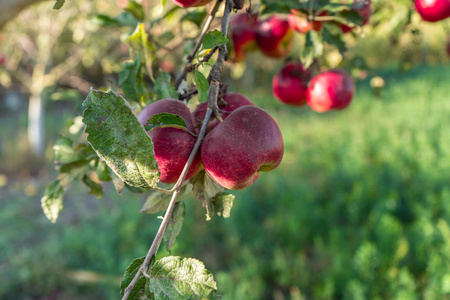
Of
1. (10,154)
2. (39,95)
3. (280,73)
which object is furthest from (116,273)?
(10,154)

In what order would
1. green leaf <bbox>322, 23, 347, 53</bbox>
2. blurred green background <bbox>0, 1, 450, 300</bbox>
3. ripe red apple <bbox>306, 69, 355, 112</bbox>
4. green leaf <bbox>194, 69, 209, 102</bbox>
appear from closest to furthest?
green leaf <bbox>194, 69, 209, 102</bbox>
green leaf <bbox>322, 23, 347, 53</bbox>
ripe red apple <bbox>306, 69, 355, 112</bbox>
blurred green background <bbox>0, 1, 450, 300</bbox>

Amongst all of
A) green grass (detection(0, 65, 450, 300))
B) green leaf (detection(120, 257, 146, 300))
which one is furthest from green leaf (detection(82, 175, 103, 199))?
green grass (detection(0, 65, 450, 300))

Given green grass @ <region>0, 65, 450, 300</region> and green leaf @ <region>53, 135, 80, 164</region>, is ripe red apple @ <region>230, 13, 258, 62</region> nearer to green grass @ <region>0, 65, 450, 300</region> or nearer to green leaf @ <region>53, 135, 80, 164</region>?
green leaf @ <region>53, 135, 80, 164</region>

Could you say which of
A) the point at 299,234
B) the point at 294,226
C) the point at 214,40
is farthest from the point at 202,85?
the point at 299,234

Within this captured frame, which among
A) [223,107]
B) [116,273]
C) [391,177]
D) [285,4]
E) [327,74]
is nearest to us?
[223,107]

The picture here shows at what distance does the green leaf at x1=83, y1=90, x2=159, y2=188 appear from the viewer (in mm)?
342

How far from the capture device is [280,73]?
2.88 feet

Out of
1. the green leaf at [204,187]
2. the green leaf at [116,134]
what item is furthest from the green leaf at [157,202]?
the green leaf at [116,134]

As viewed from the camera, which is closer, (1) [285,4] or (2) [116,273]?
(1) [285,4]

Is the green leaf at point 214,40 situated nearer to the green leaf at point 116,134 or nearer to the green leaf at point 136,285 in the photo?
the green leaf at point 116,134

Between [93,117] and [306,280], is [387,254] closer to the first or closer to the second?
[306,280]

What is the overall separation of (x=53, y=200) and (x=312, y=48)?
52 centimetres

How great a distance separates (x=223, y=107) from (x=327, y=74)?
1.36 feet

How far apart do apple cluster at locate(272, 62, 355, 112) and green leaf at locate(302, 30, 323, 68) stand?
0.16 meters
